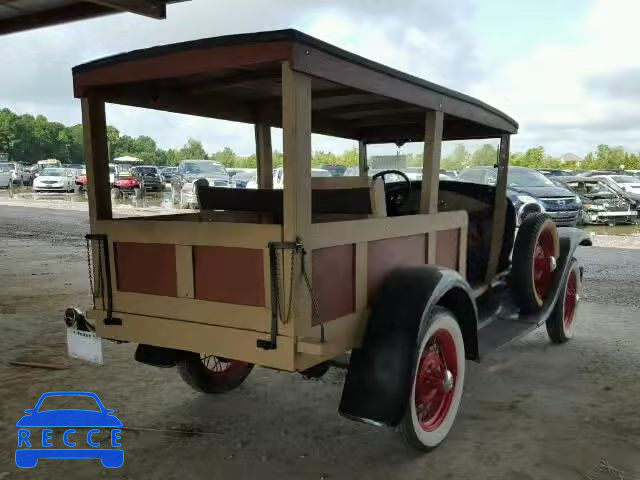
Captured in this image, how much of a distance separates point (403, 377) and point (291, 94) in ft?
4.03

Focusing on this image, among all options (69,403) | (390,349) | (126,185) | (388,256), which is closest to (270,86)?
(388,256)

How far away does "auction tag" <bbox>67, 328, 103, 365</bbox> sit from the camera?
2.56m

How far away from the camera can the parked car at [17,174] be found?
28870 mm

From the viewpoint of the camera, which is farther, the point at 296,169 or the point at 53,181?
the point at 53,181

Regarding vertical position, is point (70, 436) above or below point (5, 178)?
below

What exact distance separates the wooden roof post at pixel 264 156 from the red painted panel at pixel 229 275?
1271 mm

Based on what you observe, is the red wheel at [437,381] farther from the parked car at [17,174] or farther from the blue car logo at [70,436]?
the parked car at [17,174]

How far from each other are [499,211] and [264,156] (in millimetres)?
1758

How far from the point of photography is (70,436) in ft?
9.28

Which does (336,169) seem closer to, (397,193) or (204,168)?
(397,193)

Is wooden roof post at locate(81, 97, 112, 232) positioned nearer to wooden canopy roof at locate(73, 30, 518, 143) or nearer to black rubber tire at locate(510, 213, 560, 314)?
wooden canopy roof at locate(73, 30, 518, 143)

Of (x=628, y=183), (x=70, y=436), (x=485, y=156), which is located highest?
(x=485, y=156)

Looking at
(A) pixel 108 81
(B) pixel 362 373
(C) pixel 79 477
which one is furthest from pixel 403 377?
(A) pixel 108 81

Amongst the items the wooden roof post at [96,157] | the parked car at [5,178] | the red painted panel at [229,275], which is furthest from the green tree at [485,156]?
the parked car at [5,178]
